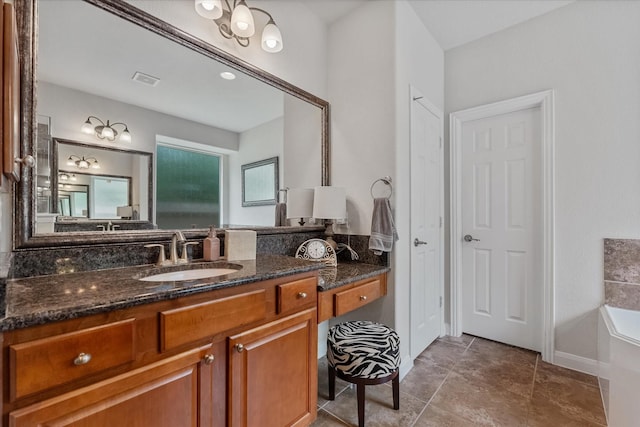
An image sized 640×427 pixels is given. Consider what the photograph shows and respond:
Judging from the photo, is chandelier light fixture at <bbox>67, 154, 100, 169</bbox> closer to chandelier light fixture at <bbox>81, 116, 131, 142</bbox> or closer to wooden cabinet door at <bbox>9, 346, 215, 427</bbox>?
chandelier light fixture at <bbox>81, 116, 131, 142</bbox>

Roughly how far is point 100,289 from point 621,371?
2351 millimetres

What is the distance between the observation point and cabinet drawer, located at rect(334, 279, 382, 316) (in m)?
1.63

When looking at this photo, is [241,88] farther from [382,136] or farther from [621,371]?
[621,371]

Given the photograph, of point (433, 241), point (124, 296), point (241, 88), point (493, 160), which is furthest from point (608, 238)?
point (124, 296)

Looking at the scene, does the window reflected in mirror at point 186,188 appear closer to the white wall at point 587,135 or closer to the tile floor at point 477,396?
the tile floor at point 477,396

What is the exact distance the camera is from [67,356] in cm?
75

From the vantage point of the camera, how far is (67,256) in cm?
119

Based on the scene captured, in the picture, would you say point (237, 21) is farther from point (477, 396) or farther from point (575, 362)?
point (575, 362)

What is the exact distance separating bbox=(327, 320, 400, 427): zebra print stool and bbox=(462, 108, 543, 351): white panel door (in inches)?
55.5

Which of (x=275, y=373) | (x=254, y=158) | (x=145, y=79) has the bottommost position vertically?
(x=275, y=373)

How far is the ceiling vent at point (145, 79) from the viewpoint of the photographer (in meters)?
1.46

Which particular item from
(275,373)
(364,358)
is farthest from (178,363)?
(364,358)

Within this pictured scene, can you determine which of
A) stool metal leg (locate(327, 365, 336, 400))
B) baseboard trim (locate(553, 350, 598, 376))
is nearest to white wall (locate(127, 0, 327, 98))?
stool metal leg (locate(327, 365, 336, 400))

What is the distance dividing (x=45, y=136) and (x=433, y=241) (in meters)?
2.61
